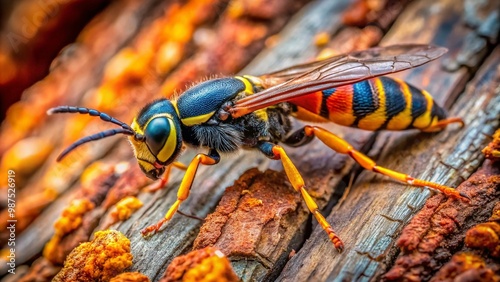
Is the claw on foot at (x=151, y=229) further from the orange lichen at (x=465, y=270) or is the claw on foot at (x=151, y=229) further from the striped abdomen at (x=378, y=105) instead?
the orange lichen at (x=465, y=270)

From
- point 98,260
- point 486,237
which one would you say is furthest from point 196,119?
point 486,237

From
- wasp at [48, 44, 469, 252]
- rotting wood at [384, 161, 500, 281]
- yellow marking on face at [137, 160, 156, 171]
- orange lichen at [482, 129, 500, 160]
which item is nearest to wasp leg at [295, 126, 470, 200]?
wasp at [48, 44, 469, 252]

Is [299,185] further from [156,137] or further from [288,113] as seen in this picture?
Answer: [156,137]

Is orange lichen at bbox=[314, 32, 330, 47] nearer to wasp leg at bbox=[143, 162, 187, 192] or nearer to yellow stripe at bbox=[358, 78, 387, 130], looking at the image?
yellow stripe at bbox=[358, 78, 387, 130]

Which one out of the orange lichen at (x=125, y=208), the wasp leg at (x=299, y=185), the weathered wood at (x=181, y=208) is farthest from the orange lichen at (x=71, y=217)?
the wasp leg at (x=299, y=185)

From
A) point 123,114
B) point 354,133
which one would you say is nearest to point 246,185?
point 354,133

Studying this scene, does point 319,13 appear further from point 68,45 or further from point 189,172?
point 68,45
